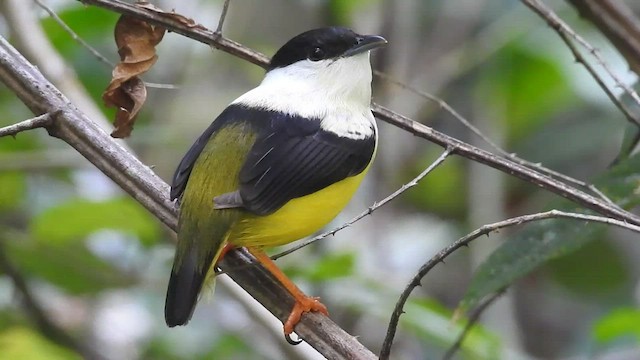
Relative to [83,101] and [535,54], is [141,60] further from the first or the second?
[535,54]

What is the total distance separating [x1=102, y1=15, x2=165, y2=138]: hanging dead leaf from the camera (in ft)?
7.34

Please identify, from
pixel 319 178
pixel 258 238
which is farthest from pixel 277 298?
pixel 319 178

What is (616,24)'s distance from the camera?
2477mm

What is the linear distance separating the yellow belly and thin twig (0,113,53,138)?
46cm

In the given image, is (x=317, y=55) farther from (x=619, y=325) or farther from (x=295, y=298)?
(x=619, y=325)

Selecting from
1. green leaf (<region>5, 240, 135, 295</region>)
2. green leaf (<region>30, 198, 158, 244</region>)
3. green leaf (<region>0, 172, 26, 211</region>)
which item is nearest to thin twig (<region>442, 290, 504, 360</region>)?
green leaf (<region>30, 198, 158, 244</region>)

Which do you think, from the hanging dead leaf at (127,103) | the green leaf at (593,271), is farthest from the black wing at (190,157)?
the green leaf at (593,271)

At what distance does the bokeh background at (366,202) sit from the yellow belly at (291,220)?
483mm

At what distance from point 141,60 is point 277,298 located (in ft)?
2.09

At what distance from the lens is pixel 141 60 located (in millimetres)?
2248

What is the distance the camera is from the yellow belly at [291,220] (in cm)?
215

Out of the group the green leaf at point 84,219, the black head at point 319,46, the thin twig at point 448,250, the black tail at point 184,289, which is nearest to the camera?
the thin twig at point 448,250

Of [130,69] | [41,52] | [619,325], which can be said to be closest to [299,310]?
[130,69]

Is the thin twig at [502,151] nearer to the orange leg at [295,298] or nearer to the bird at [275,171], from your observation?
the bird at [275,171]
